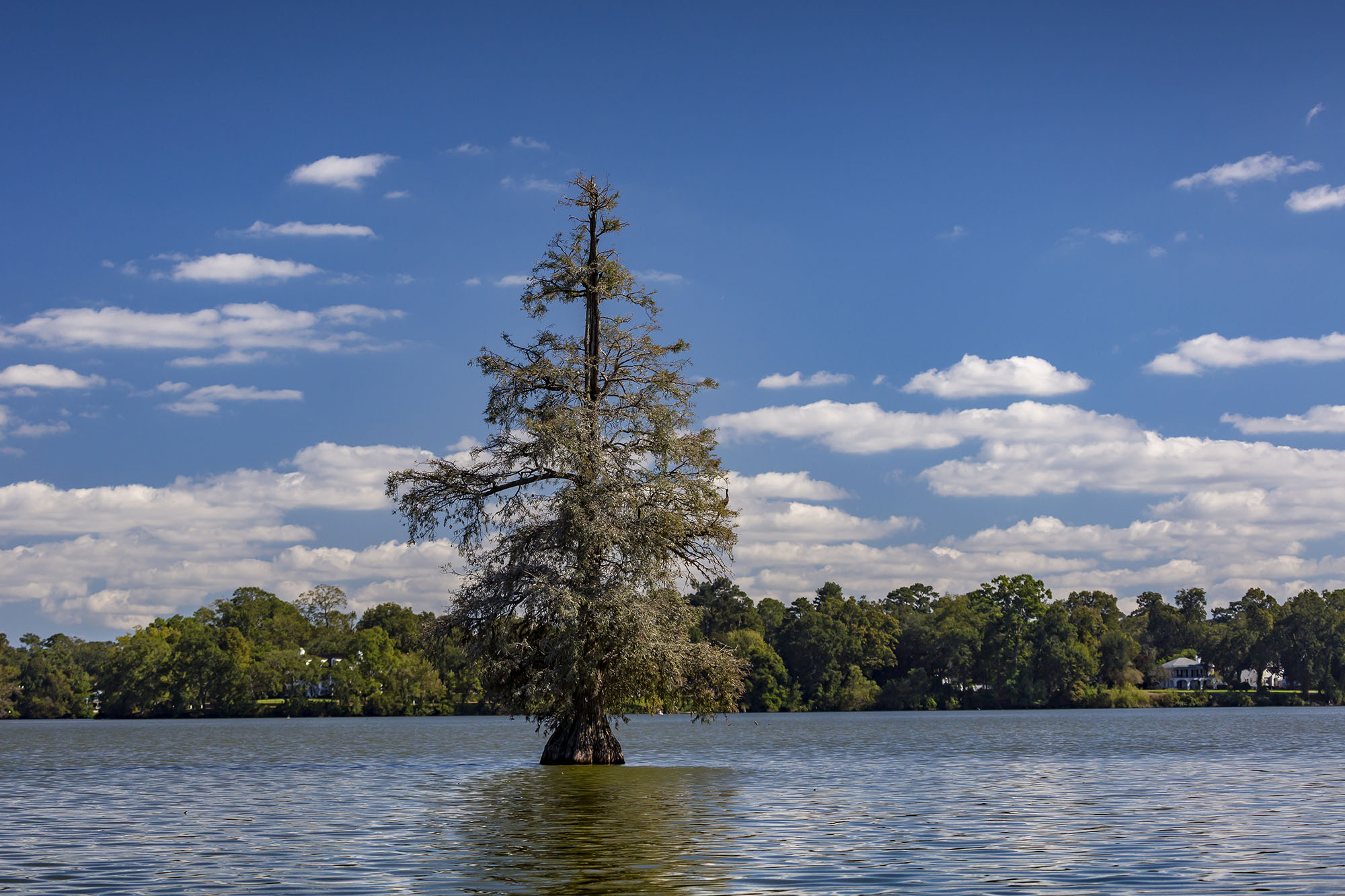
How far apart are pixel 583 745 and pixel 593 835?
1750cm

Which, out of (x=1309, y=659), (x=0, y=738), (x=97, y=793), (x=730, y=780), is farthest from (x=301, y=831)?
(x=1309, y=659)

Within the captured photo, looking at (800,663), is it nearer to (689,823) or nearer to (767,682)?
(767,682)

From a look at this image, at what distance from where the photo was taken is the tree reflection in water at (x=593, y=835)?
49.4 feet

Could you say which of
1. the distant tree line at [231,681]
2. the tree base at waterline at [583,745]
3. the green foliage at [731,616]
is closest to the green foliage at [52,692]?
the distant tree line at [231,681]

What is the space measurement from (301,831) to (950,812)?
12.0 m

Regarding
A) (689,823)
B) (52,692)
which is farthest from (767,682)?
(689,823)

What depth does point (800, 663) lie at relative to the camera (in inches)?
5817

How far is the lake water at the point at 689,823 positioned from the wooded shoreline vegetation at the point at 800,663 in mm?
90443

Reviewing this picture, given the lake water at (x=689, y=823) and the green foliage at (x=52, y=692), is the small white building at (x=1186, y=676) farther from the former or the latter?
the green foliage at (x=52, y=692)

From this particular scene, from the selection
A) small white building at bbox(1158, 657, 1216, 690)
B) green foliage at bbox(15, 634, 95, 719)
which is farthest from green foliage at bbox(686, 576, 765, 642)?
green foliage at bbox(15, 634, 95, 719)

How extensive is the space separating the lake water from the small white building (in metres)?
130

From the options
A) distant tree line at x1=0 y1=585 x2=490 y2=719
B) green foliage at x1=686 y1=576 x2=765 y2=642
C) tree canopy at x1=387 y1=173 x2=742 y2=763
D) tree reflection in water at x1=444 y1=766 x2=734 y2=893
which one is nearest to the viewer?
tree reflection in water at x1=444 y1=766 x2=734 y2=893

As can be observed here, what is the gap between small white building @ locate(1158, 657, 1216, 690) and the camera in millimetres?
168125

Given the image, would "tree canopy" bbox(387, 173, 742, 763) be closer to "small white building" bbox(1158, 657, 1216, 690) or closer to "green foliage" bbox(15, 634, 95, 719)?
"green foliage" bbox(15, 634, 95, 719)
